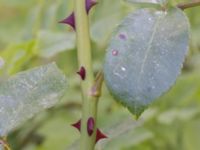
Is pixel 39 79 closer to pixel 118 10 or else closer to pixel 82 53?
pixel 82 53

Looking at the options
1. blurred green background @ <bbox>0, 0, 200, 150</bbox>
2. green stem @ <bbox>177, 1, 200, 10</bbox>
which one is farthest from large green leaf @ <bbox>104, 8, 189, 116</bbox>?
blurred green background @ <bbox>0, 0, 200, 150</bbox>

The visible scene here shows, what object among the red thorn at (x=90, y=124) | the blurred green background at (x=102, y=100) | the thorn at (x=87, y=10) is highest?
the thorn at (x=87, y=10)

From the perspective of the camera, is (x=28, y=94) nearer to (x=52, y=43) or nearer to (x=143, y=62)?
(x=143, y=62)

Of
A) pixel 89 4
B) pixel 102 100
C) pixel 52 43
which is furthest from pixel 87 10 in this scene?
pixel 102 100

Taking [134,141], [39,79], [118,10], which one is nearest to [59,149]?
[134,141]

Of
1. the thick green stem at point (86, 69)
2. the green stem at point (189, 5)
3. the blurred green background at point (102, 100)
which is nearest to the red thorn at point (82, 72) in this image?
the thick green stem at point (86, 69)

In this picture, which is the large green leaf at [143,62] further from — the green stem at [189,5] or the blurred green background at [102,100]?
the blurred green background at [102,100]
